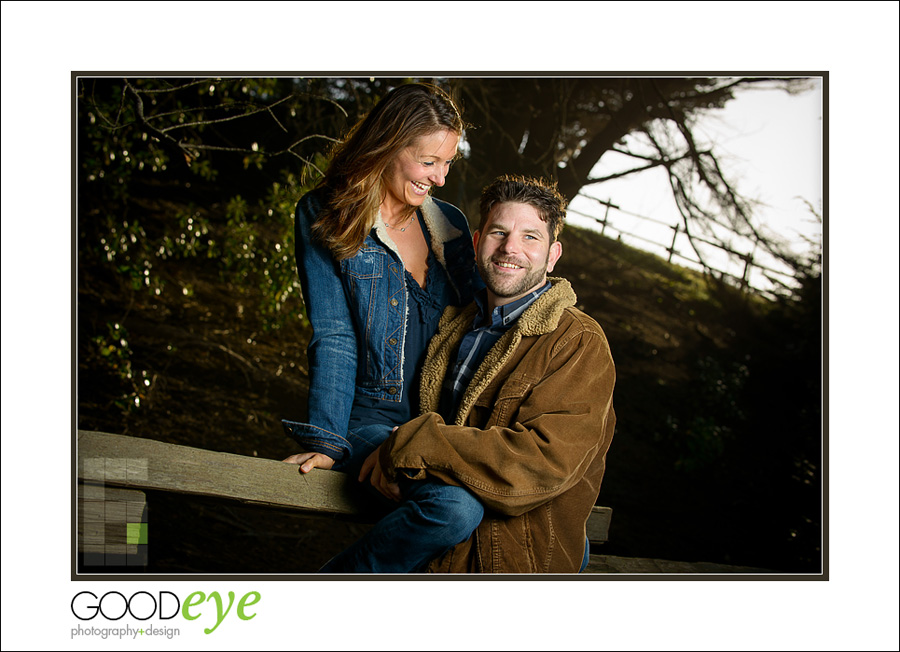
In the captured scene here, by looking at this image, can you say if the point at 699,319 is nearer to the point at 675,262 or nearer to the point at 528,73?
the point at 675,262

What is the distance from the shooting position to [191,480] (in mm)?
2332

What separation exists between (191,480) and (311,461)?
337 mm

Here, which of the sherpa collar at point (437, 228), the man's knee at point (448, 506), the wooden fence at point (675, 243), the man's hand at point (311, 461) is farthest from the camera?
the wooden fence at point (675, 243)

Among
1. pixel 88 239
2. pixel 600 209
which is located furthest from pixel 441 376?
pixel 88 239

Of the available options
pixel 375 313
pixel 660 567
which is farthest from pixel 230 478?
pixel 660 567

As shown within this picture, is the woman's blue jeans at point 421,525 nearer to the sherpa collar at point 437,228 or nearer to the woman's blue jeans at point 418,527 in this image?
the woman's blue jeans at point 418,527

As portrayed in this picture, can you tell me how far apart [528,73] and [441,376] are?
3.77ft

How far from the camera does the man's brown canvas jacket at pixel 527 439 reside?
2.26 meters

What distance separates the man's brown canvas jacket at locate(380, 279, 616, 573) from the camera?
226cm

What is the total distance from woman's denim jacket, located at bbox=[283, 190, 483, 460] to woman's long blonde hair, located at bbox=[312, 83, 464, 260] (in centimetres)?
5

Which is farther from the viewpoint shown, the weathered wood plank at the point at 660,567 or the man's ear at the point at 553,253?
the weathered wood plank at the point at 660,567

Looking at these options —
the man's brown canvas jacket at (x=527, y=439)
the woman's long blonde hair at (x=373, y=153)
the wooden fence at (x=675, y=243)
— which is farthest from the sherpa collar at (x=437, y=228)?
the wooden fence at (x=675, y=243)

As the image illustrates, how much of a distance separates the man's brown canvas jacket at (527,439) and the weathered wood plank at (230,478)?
0.70 ft

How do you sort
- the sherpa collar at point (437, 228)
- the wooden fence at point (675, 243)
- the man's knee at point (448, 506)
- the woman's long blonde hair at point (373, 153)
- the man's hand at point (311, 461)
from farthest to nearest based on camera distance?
the wooden fence at point (675, 243) < the sherpa collar at point (437, 228) < the woman's long blonde hair at point (373, 153) < the man's hand at point (311, 461) < the man's knee at point (448, 506)
